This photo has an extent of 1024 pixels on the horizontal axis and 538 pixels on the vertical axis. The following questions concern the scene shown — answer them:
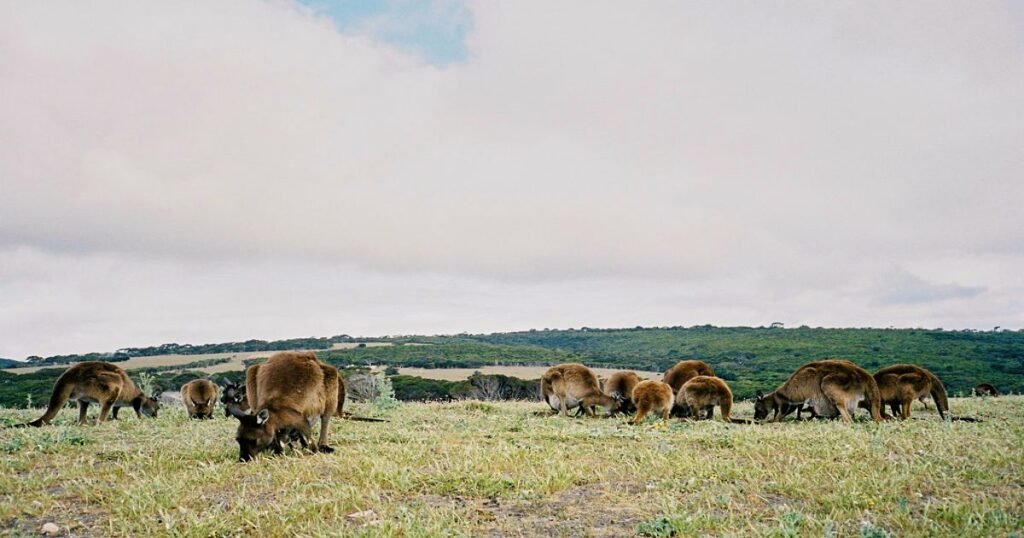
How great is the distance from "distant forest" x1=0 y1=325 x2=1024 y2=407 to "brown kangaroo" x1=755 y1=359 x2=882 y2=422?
28.3 m

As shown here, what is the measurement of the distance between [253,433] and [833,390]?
13.3m

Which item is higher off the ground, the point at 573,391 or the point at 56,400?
the point at 56,400

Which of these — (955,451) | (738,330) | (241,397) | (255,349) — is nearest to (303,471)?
(241,397)

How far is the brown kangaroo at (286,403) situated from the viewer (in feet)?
29.4

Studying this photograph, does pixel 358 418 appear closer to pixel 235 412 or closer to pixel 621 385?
pixel 235 412

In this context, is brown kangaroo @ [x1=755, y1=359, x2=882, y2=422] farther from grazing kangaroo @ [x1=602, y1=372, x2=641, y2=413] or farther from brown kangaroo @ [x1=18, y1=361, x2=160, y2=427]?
brown kangaroo @ [x1=18, y1=361, x2=160, y2=427]

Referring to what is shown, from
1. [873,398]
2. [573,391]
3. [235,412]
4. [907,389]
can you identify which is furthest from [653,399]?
[235,412]

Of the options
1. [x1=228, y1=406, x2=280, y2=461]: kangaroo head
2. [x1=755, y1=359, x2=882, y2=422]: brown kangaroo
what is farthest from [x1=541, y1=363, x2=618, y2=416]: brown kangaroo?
[x1=228, y1=406, x2=280, y2=461]: kangaroo head

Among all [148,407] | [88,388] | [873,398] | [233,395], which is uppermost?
[88,388]

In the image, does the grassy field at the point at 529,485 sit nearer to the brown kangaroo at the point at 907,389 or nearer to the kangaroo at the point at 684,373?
the brown kangaroo at the point at 907,389

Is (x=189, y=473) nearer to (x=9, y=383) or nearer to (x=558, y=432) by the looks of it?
(x=558, y=432)

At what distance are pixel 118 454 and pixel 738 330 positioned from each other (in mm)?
142099

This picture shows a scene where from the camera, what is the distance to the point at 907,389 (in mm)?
15438

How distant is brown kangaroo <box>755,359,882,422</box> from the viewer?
15.0 metres
